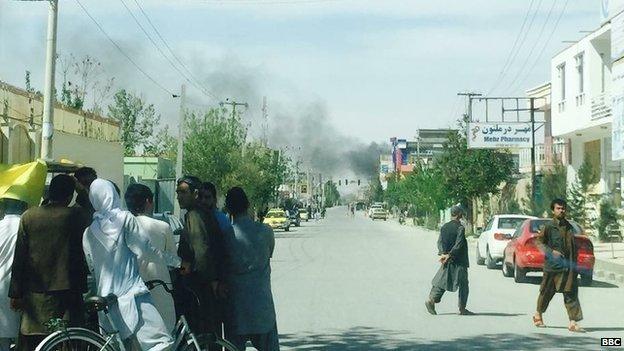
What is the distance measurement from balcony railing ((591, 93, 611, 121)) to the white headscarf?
31698 mm

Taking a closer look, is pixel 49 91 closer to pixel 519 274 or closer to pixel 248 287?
pixel 519 274

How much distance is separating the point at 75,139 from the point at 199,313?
2180 cm

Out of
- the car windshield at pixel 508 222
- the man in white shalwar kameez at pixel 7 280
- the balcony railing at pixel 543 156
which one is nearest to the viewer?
the man in white shalwar kameez at pixel 7 280

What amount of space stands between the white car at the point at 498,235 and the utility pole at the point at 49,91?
11.1 m

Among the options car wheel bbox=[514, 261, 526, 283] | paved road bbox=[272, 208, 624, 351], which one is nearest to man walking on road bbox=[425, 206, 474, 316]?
paved road bbox=[272, 208, 624, 351]

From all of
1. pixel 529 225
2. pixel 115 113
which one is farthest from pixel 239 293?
pixel 115 113

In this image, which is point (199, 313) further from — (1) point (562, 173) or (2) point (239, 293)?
(1) point (562, 173)

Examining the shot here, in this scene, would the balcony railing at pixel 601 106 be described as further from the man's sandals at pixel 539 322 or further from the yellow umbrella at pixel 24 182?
the yellow umbrella at pixel 24 182

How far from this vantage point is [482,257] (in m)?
26.1

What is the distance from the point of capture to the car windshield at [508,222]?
24320 mm

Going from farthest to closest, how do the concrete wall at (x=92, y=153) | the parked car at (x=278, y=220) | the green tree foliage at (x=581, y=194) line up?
1. the parked car at (x=278, y=220)
2. the green tree foliage at (x=581, y=194)
3. the concrete wall at (x=92, y=153)

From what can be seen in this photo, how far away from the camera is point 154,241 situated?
23.2 feet

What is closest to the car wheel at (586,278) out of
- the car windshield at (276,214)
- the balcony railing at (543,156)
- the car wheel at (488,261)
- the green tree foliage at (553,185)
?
the car wheel at (488,261)

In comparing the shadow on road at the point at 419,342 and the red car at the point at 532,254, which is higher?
the red car at the point at 532,254
